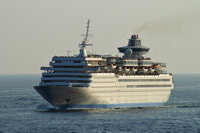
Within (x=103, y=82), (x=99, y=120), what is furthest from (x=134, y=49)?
(x=99, y=120)

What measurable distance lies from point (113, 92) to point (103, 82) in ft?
9.43

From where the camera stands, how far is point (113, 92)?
98250 mm

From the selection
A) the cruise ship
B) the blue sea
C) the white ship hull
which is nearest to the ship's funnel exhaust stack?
the cruise ship

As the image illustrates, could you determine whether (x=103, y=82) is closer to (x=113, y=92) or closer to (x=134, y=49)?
(x=113, y=92)

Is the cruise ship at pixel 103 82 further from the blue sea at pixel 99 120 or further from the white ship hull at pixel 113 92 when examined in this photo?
the blue sea at pixel 99 120

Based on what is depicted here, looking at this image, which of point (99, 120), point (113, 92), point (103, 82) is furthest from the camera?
point (113, 92)

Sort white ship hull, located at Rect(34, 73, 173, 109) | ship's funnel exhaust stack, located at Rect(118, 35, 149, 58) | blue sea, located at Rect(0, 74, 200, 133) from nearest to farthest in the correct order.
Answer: blue sea, located at Rect(0, 74, 200, 133)
white ship hull, located at Rect(34, 73, 173, 109)
ship's funnel exhaust stack, located at Rect(118, 35, 149, 58)

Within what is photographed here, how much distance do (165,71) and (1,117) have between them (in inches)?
1354

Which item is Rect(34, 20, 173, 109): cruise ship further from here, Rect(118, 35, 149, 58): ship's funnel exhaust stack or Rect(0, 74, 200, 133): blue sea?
Rect(0, 74, 200, 133): blue sea

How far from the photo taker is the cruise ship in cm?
9412

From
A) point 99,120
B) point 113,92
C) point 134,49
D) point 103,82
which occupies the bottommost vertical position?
point 99,120

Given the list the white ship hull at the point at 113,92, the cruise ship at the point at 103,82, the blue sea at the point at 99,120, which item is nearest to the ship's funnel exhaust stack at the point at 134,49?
the cruise ship at the point at 103,82

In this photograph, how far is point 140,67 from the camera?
106625 millimetres

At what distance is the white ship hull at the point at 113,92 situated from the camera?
9350cm
